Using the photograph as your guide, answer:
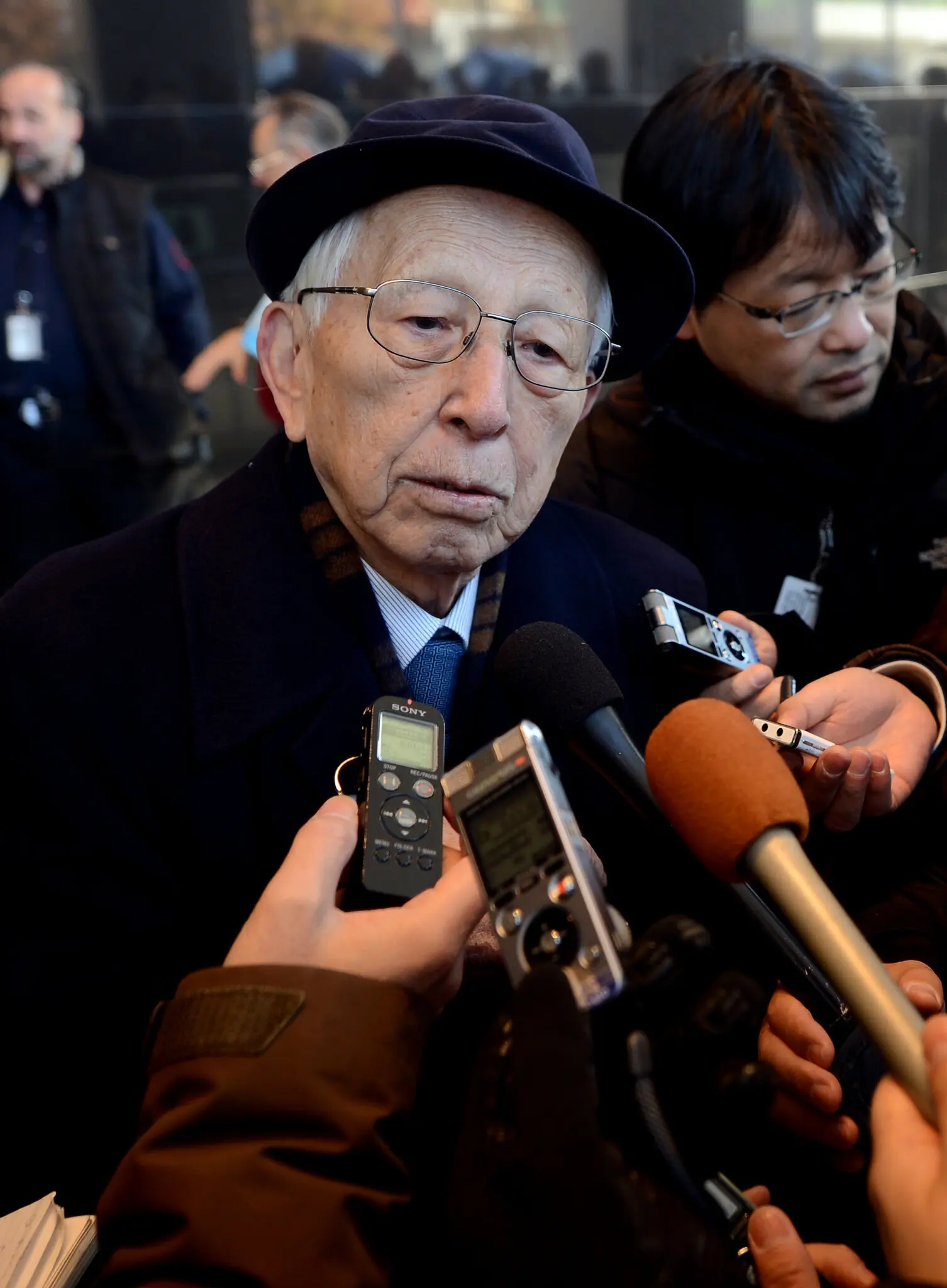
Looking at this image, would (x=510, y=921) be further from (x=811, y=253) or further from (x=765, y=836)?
(x=811, y=253)

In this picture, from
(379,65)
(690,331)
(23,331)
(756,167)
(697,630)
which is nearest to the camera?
(697,630)

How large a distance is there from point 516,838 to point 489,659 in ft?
2.42

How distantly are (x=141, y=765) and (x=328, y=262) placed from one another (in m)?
0.63

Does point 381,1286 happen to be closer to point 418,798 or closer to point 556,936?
point 556,936

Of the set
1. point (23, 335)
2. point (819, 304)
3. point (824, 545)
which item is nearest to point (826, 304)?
point (819, 304)

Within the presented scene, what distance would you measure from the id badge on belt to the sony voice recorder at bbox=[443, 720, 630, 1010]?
12.8 ft

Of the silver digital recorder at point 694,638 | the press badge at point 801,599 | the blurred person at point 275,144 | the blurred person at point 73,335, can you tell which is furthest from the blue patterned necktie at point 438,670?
the blurred person at point 73,335

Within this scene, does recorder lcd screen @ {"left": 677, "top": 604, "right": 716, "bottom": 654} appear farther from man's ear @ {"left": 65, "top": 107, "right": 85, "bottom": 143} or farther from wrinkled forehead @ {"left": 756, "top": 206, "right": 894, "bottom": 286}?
man's ear @ {"left": 65, "top": 107, "right": 85, "bottom": 143}

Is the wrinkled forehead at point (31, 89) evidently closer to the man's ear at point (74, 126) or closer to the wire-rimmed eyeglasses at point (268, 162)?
the man's ear at point (74, 126)

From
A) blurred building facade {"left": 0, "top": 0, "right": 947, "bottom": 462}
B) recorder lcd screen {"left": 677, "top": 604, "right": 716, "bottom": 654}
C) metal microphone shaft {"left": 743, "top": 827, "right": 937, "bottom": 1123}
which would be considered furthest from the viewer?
blurred building facade {"left": 0, "top": 0, "right": 947, "bottom": 462}

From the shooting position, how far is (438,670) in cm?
156

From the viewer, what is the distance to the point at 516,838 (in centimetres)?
83

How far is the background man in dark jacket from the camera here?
192 centimetres

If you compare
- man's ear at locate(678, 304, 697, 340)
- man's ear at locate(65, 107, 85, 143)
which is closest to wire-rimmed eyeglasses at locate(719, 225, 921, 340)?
man's ear at locate(678, 304, 697, 340)
